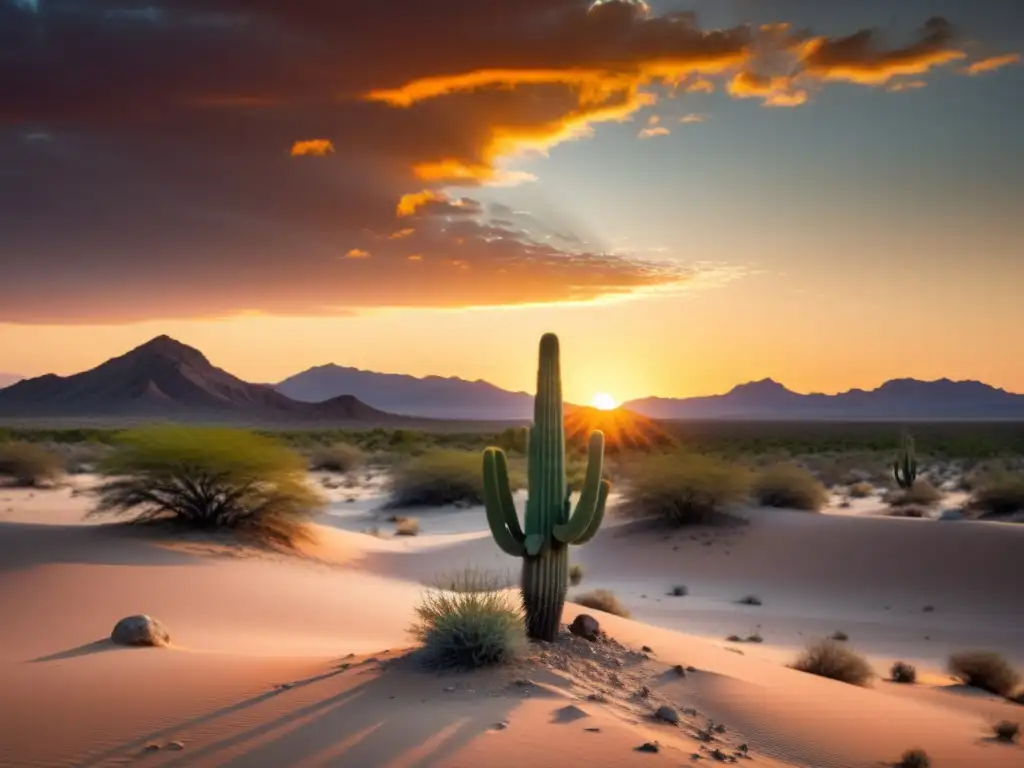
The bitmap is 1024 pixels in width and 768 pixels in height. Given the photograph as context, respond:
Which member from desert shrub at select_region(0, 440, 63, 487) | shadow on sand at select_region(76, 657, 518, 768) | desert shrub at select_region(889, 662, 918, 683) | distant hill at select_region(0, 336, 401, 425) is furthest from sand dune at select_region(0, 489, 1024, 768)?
distant hill at select_region(0, 336, 401, 425)

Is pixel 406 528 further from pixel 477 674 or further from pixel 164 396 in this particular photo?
pixel 164 396

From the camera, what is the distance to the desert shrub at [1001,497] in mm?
26172

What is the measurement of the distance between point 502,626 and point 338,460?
128 ft

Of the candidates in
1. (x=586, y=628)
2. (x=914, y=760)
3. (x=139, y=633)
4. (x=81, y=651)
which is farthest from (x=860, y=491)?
(x=81, y=651)

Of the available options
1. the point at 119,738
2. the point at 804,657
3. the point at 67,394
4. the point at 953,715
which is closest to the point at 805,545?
the point at 804,657

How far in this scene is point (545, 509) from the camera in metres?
11.1

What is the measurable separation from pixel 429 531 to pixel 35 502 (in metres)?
12.4

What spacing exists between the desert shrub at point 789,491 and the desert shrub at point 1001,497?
4303 mm

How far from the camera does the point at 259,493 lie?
2006 cm

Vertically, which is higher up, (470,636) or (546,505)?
(546,505)

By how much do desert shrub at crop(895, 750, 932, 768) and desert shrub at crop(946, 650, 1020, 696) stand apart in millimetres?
4543

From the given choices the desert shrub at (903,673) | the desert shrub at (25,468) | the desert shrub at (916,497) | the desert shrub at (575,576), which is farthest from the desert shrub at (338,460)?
the desert shrub at (903,673)

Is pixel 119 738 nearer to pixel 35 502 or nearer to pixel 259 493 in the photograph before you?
pixel 259 493

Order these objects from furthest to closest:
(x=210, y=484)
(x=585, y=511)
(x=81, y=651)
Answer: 1. (x=210, y=484)
2. (x=585, y=511)
3. (x=81, y=651)
